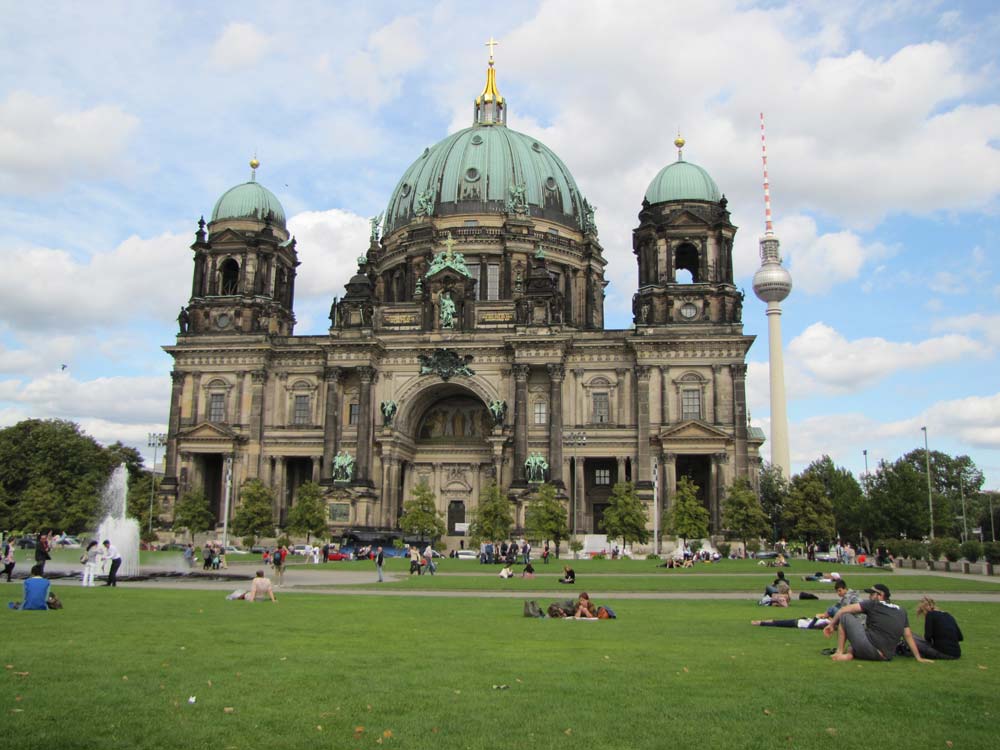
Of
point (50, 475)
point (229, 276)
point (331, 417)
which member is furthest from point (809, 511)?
point (50, 475)

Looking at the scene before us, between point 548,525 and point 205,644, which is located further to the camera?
point 548,525

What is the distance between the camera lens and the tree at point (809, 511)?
218 ft

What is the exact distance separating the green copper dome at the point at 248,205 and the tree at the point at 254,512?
24.9 meters

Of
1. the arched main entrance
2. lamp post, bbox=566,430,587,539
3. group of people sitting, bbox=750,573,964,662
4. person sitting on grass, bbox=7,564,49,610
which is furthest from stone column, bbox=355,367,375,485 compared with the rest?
group of people sitting, bbox=750,573,964,662

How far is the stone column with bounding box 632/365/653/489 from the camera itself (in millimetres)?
69125

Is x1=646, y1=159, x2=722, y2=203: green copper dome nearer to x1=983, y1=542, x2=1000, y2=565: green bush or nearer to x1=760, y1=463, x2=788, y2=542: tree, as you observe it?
x1=760, y1=463, x2=788, y2=542: tree

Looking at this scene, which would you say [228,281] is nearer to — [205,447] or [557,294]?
[205,447]

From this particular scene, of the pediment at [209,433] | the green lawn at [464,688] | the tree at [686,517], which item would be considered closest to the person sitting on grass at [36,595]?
the green lawn at [464,688]

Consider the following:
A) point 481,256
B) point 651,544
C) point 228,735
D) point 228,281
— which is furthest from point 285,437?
point 228,735

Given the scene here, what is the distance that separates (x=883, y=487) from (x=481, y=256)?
52.2 meters

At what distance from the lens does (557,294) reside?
74062 mm

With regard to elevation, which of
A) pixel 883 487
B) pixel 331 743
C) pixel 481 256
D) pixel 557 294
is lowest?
pixel 331 743

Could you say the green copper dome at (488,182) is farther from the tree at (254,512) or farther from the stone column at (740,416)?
the tree at (254,512)

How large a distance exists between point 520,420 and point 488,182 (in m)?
26.6
